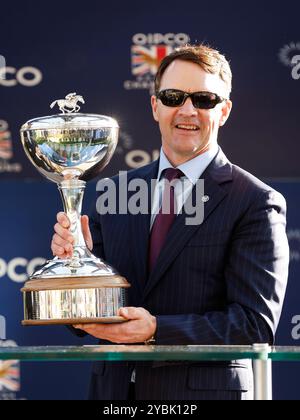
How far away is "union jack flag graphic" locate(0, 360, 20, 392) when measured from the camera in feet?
14.6

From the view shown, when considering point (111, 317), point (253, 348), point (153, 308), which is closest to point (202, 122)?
point (153, 308)

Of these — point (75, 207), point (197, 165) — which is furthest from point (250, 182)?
point (75, 207)

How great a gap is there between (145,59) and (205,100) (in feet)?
5.37

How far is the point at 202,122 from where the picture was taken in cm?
296

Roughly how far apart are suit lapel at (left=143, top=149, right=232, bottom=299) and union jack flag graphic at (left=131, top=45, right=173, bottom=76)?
1.61 m

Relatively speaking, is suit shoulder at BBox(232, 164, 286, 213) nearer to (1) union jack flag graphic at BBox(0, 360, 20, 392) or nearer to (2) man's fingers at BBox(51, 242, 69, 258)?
(2) man's fingers at BBox(51, 242, 69, 258)

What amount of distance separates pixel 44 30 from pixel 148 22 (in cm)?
41

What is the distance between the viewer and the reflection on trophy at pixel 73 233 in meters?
2.52

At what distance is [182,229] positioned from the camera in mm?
2824

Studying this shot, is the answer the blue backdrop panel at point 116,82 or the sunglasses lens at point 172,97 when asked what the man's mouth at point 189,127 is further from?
the blue backdrop panel at point 116,82

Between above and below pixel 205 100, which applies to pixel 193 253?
below

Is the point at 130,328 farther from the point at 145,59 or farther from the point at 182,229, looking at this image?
the point at 145,59

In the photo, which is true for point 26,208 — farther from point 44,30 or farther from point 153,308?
point 153,308

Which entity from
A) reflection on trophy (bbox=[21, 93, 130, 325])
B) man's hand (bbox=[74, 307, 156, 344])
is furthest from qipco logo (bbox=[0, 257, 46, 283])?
man's hand (bbox=[74, 307, 156, 344])
